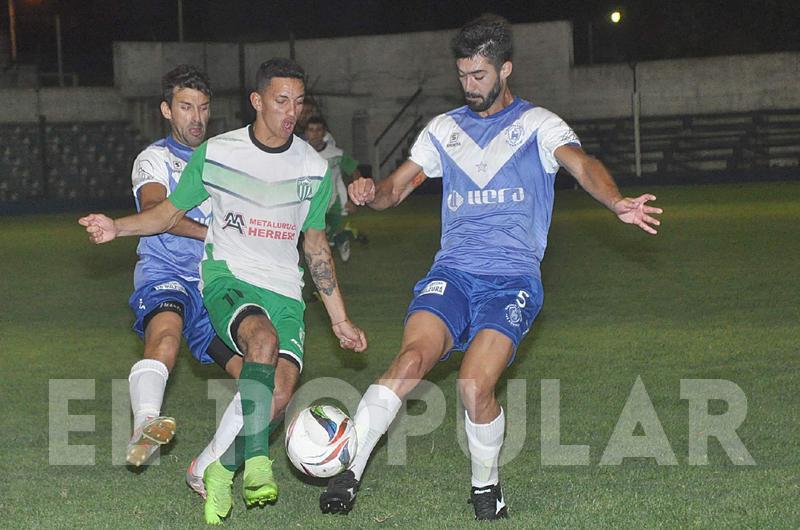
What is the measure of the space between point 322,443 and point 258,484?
0.97 ft

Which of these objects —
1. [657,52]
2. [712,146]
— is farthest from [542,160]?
[657,52]

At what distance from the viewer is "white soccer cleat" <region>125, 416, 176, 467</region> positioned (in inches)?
203

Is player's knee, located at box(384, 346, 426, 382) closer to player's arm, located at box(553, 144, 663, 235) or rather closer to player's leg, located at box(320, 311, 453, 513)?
player's leg, located at box(320, 311, 453, 513)

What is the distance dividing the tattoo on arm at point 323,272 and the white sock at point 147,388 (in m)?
0.83

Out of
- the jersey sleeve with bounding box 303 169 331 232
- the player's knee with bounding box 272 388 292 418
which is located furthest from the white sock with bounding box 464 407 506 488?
the jersey sleeve with bounding box 303 169 331 232

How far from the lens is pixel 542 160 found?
17.6 ft

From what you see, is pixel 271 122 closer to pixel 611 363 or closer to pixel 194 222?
pixel 194 222

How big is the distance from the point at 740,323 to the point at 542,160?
5.38m

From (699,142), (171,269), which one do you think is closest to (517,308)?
(171,269)

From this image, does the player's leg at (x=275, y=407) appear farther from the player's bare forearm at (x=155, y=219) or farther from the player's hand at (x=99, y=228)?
the player's hand at (x=99, y=228)

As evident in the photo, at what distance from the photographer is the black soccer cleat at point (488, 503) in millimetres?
5000

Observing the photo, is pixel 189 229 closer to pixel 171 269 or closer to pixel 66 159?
pixel 171 269

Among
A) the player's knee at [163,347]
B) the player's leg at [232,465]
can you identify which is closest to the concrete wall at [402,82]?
the player's knee at [163,347]

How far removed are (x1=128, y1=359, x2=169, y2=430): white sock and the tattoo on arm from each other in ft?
2.72
